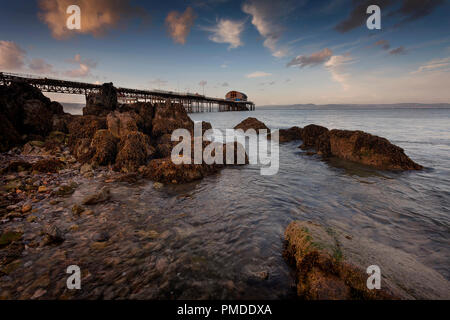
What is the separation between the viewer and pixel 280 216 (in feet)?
19.8

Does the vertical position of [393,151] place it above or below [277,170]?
above

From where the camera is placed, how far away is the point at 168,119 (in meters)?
17.2

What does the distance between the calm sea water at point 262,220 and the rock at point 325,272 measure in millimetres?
371

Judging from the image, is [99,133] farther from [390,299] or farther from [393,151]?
[393,151]

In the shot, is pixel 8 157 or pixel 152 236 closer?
pixel 152 236

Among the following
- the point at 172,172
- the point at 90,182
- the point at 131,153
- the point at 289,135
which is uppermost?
the point at 289,135

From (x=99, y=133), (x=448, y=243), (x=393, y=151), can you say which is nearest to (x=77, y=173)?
(x=99, y=133)

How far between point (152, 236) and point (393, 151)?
1383cm

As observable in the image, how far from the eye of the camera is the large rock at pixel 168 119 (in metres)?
16.4

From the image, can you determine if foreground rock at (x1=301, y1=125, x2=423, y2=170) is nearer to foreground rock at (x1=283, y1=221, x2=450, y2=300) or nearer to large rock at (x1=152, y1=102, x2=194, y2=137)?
foreground rock at (x1=283, y1=221, x2=450, y2=300)

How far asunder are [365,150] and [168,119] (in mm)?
15756

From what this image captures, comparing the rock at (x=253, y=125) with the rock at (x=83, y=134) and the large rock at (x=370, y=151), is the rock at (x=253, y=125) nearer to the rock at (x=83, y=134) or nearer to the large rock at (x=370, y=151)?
the large rock at (x=370, y=151)

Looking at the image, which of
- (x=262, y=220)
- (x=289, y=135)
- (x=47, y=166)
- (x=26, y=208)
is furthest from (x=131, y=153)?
(x=289, y=135)

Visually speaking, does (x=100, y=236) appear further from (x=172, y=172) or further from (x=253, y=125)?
(x=253, y=125)
